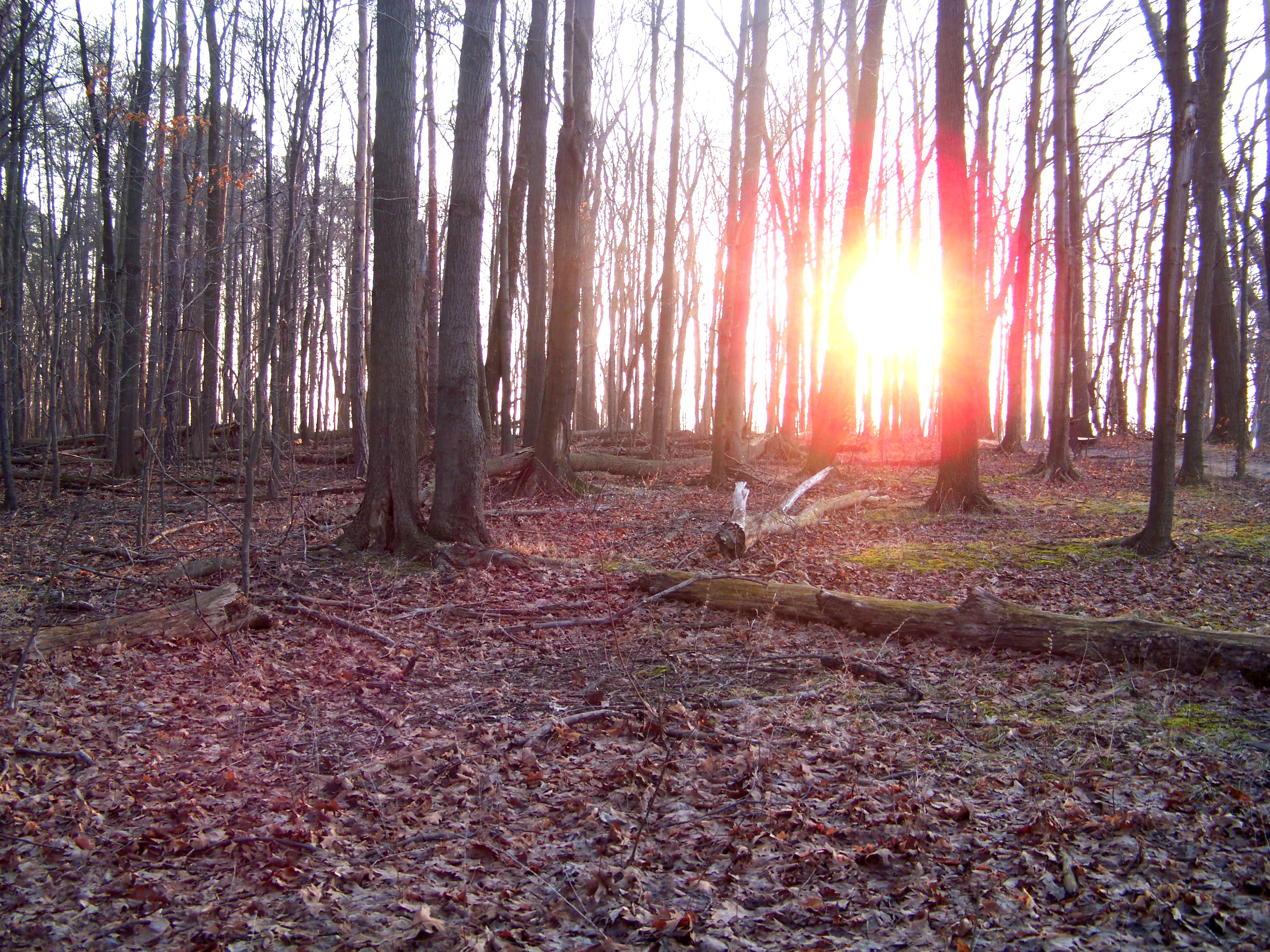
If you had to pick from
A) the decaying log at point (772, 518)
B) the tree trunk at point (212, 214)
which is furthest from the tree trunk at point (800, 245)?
the tree trunk at point (212, 214)

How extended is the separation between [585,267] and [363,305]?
15.5 metres

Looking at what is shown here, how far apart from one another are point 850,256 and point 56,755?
1453cm

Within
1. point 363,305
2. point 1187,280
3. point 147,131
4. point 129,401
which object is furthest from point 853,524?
point 1187,280

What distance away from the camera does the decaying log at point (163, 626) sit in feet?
17.8

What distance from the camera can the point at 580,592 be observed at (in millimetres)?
7586

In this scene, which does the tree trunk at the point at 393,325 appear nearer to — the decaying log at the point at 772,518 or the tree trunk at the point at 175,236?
the tree trunk at the point at 175,236

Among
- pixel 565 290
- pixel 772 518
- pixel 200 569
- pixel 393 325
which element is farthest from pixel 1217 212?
→ pixel 200 569

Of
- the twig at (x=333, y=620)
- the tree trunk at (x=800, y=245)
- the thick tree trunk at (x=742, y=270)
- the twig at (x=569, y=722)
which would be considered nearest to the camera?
the twig at (x=569, y=722)

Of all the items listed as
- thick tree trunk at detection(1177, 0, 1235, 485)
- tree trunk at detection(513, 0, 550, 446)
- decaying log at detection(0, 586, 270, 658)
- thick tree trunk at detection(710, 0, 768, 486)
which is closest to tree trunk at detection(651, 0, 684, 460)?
thick tree trunk at detection(710, 0, 768, 486)

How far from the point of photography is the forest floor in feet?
9.33

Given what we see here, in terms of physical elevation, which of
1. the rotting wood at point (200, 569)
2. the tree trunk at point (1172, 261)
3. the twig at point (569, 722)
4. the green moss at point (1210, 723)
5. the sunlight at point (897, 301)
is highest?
the sunlight at point (897, 301)

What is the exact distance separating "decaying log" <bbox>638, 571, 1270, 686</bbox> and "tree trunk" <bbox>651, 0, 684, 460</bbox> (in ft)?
38.5

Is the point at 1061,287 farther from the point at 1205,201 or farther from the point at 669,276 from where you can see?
the point at 669,276

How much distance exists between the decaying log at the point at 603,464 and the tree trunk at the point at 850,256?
3.11 metres
